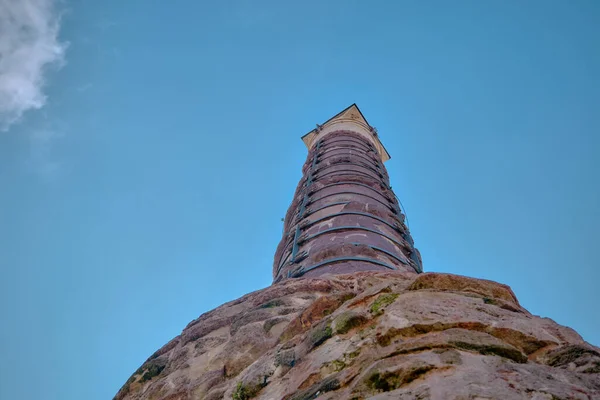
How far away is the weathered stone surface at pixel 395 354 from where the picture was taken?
217cm

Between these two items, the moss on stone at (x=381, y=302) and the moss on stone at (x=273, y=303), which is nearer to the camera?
the moss on stone at (x=381, y=302)

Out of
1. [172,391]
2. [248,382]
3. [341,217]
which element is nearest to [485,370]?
[248,382]

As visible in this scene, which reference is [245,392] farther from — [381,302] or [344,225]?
[344,225]

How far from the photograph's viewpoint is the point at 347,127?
52.9 ft

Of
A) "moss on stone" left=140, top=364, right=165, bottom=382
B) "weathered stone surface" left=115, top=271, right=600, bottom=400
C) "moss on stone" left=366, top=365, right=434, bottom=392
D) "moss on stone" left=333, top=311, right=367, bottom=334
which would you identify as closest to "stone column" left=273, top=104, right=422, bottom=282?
A: "weathered stone surface" left=115, top=271, right=600, bottom=400

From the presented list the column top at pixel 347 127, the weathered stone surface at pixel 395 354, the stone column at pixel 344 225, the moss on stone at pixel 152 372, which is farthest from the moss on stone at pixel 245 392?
the column top at pixel 347 127

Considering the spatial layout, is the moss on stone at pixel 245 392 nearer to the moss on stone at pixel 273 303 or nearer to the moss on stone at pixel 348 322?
the moss on stone at pixel 348 322

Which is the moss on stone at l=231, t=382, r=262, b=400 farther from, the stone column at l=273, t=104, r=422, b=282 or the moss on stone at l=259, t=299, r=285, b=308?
the stone column at l=273, t=104, r=422, b=282

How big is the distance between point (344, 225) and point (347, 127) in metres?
8.60

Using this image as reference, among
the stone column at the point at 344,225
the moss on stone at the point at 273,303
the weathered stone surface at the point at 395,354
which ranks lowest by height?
the weathered stone surface at the point at 395,354

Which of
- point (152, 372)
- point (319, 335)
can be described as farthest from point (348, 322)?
point (152, 372)

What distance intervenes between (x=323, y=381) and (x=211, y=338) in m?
2.46

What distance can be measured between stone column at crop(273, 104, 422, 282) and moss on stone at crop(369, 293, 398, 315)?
2814 mm

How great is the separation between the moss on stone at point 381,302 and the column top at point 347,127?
1266 centimetres
